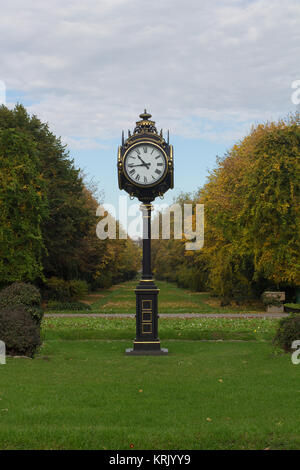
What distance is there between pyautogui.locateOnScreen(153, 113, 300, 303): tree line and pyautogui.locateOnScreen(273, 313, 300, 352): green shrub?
14962 mm

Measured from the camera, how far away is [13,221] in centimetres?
2648

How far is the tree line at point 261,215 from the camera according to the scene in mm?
26312

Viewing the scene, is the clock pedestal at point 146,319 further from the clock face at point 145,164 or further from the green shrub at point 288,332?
the green shrub at point 288,332

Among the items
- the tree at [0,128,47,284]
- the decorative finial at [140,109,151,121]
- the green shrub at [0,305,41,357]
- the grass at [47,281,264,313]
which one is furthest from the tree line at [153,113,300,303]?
the green shrub at [0,305,41,357]

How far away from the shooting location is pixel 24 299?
41.4 feet

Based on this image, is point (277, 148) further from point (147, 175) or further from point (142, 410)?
point (142, 410)

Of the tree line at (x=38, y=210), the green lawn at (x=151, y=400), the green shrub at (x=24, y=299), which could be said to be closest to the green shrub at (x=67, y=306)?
the tree line at (x=38, y=210)

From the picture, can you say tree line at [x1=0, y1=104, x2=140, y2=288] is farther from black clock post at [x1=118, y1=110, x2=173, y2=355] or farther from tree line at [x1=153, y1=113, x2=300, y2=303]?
black clock post at [x1=118, y1=110, x2=173, y2=355]

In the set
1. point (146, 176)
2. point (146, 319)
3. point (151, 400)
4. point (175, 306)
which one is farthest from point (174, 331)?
point (175, 306)

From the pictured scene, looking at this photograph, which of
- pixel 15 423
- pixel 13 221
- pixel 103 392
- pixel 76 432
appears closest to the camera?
pixel 76 432

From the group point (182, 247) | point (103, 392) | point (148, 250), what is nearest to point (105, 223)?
point (182, 247)

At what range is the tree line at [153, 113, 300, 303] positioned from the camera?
26312mm

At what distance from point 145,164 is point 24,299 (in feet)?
A: 14.4
